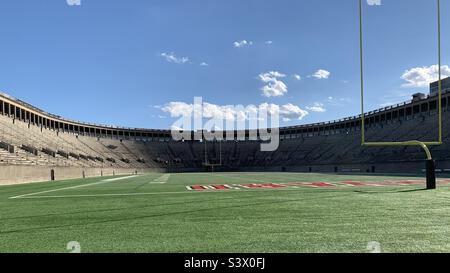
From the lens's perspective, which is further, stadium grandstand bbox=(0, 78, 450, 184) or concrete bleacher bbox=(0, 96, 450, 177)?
concrete bleacher bbox=(0, 96, 450, 177)

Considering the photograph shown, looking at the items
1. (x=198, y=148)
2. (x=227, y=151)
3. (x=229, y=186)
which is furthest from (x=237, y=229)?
(x=198, y=148)

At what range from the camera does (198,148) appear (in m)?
89.9

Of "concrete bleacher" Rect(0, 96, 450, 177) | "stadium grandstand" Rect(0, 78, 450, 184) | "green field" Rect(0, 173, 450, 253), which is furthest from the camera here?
"concrete bleacher" Rect(0, 96, 450, 177)

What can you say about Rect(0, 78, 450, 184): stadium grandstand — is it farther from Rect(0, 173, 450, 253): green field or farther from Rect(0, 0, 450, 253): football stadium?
Rect(0, 173, 450, 253): green field

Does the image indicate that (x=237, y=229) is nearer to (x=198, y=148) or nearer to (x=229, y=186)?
(x=229, y=186)

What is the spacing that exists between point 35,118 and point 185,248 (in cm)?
6366

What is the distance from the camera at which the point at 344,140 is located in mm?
70812

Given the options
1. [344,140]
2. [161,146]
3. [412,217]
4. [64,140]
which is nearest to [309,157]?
[344,140]

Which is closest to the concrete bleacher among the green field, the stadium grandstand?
the stadium grandstand

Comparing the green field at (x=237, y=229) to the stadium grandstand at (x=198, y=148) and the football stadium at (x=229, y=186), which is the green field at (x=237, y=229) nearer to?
the football stadium at (x=229, y=186)

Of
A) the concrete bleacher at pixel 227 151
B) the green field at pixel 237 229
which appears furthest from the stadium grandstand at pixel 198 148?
the green field at pixel 237 229

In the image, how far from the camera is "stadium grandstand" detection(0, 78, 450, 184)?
39.9m

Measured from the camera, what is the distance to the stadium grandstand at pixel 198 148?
39.9m

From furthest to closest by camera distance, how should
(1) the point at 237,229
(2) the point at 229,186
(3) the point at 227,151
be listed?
(3) the point at 227,151
(2) the point at 229,186
(1) the point at 237,229
